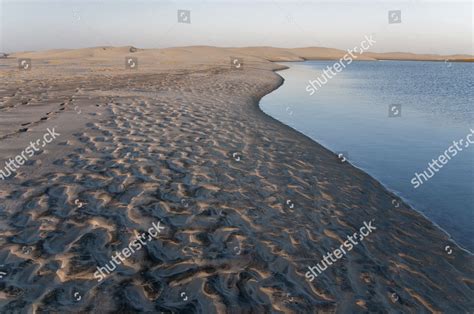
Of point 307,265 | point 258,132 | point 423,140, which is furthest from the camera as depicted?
point 423,140

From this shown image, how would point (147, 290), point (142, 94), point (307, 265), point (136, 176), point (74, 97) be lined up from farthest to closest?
1. point (142, 94)
2. point (74, 97)
3. point (136, 176)
4. point (307, 265)
5. point (147, 290)

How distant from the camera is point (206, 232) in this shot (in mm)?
6438

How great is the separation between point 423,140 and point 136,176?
12677 mm

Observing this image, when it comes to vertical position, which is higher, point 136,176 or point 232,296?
point 136,176

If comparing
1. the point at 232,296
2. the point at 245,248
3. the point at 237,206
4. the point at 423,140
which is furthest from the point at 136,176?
the point at 423,140

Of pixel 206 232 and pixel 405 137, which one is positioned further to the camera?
pixel 405 137

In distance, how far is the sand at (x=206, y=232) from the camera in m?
4.88

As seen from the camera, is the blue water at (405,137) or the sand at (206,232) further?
the blue water at (405,137)

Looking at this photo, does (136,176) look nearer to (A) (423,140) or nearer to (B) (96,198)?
(B) (96,198)

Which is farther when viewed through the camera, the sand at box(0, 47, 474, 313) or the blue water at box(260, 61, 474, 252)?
the blue water at box(260, 61, 474, 252)

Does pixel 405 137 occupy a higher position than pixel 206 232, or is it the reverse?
pixel 405 137

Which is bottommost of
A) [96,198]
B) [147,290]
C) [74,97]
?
[147,290]

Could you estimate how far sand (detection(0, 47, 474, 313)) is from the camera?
4883 mm

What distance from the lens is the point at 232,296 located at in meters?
4.85
